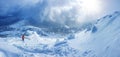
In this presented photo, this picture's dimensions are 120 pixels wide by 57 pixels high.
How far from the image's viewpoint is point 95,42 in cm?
5300

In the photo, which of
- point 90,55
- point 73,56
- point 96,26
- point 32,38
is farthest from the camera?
point 32,38

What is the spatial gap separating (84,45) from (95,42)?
266cm

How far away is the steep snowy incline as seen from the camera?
43.9 meters

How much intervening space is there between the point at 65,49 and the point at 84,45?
3519 mm

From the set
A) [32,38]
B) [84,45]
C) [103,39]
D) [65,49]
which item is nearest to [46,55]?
[65,49]

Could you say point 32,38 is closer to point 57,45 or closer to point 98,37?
point 57,45

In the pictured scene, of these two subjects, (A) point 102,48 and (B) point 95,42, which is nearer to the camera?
(A) point 102,48

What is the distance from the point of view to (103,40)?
5094cm

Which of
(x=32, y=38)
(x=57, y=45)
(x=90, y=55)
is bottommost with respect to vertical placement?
(x=90, y=55)

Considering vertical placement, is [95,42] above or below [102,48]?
above

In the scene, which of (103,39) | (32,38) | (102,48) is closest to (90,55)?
(102,48)

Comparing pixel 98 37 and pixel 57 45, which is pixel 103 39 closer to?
pixel 98 37

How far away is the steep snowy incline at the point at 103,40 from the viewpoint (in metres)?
43.9

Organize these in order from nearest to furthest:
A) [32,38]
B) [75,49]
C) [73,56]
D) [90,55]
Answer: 1. [90,55]
2. [73,56]
3. [75,49]
4. [32,38]
